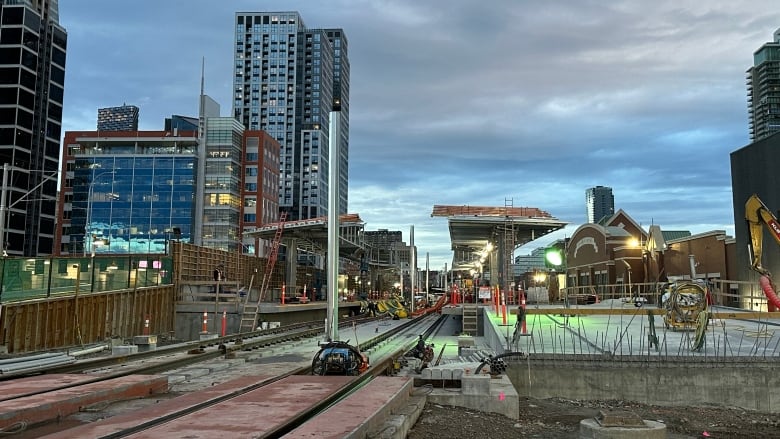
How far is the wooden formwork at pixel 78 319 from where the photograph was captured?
21.1 metres

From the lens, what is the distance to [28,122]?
95.6m

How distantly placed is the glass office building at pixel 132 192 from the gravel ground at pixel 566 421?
3889 inches

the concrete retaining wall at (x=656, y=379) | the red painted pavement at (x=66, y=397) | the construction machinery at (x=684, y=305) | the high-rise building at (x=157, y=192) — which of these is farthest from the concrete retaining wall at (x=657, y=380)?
the high-rise building at (x=157, y=192)

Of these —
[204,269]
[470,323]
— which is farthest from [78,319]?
[204,269]

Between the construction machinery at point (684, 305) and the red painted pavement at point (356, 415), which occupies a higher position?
the construction machinery at point (684, 305)

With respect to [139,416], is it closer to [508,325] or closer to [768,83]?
[508,325]

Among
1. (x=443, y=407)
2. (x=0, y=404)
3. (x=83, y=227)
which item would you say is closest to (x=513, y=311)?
(x=443, y=407)

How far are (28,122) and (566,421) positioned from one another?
106 meters

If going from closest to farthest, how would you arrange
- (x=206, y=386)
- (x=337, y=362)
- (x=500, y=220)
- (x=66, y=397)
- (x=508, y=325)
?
(x=66, y=397)
(x=337, y=362)
(x=206, y=386)
(x=508, y=325)
(x=500, y=220)

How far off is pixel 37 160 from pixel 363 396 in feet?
353

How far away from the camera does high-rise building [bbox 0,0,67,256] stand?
9156 cm

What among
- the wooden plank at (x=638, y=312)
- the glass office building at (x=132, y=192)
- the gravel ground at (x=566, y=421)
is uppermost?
the glass office building at (x=132, y=192)

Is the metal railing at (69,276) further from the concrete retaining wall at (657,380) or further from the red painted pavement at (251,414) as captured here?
the concrete retaining wall at (657,380)

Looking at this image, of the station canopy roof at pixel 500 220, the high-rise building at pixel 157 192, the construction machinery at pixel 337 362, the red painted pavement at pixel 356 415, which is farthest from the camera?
the high-rise building at pixel 157 192
